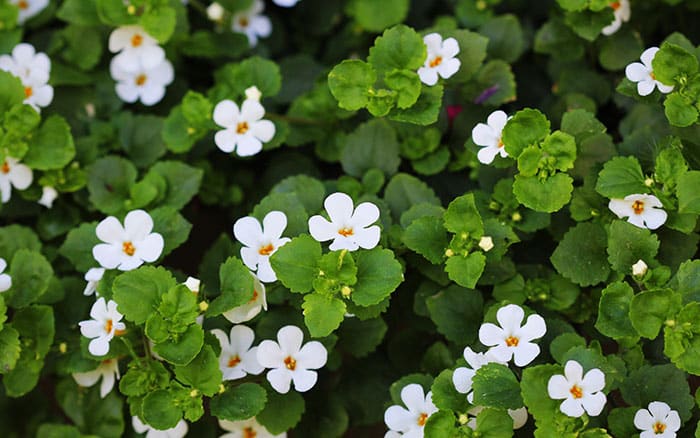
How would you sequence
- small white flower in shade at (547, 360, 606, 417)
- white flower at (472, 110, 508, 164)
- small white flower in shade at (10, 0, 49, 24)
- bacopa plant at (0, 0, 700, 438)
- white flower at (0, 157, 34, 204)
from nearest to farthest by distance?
1. small white flower in shade at (547, 360, 606, 417)
2. bacopa plant at (0, 0, 700, 438)
3. white flower at (472, 110, 508, 164)
4. white flower at (0, 157, 34, 204)
5. small white flower in shade at (10, 0, 49, 24)

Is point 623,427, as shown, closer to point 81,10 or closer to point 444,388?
point 444,388

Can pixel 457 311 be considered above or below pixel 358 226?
below

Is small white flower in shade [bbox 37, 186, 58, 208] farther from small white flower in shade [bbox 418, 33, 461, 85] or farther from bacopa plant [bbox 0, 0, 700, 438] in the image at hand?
small white flower in shade [bbox 418, 33, 461, 85]

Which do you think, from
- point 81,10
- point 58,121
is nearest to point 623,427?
point 58,121

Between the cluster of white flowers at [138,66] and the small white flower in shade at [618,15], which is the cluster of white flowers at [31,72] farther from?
the small white flower in shade at [618,15]

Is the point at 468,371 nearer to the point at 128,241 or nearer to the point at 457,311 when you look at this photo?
the point at 457,311

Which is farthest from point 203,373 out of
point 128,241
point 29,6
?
point 29,6

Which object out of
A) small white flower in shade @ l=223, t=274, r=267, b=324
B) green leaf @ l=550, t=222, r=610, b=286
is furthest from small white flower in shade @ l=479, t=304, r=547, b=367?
small white flower in shade @ l=223, t=274, r=267, b=324
